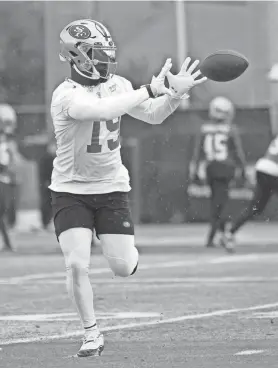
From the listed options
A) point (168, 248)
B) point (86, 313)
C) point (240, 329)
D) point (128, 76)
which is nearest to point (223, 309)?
point (240, 329)

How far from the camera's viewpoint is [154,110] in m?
8.29

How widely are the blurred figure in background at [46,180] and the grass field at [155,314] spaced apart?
5.21m

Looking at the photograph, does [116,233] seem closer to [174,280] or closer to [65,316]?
[65,316]

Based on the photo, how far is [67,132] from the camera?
8039 mm

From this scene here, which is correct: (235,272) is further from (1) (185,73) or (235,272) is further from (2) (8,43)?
(2) (8,43)

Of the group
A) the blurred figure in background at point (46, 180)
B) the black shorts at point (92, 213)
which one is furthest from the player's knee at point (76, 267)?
the blurred figure in background at point (46, 180)

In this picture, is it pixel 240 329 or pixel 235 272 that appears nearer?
pixel 240 329

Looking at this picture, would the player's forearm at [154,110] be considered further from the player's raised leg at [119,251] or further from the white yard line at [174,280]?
the white yard line at [174,280]

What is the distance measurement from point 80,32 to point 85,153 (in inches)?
29.6

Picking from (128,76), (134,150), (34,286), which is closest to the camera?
(34,286)

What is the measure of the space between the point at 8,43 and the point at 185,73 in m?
16.9

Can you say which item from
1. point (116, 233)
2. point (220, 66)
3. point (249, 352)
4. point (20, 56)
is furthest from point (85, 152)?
point (20, 56)

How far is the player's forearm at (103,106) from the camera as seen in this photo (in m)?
7.66

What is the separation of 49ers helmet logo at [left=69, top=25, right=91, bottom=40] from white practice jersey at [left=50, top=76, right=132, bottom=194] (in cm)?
29
